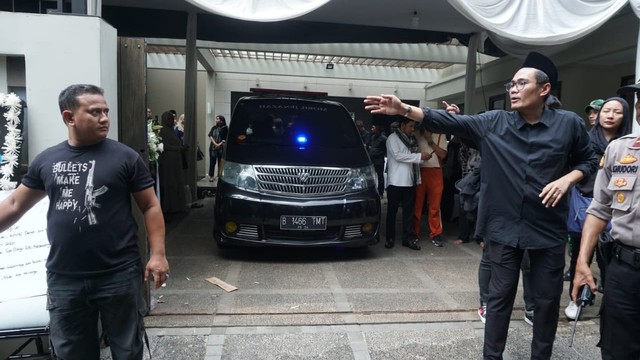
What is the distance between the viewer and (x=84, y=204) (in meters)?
2.13

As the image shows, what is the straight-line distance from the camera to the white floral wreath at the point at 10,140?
2.94 meters

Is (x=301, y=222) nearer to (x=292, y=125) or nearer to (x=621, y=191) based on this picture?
(x=292, y=125)

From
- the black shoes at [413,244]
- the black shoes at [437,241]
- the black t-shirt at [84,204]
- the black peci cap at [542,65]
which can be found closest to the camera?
the black t-shirt at [84,204]

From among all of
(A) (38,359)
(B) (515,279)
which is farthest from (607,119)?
(A) (38,359)

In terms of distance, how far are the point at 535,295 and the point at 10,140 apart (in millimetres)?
3640

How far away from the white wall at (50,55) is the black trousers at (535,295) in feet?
9.90

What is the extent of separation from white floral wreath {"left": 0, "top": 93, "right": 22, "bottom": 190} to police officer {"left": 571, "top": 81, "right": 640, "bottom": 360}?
364cm

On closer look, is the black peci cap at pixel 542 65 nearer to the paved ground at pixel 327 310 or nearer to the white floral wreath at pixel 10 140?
the paved ground at pixel 327 310

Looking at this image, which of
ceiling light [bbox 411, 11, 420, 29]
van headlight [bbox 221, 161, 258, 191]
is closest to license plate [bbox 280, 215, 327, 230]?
van headlight [bbox 221, 161, 258, 191]

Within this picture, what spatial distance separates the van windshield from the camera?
18.6 feet

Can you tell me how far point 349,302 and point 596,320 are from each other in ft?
7.24

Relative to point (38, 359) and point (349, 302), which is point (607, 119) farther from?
point (38, 359)

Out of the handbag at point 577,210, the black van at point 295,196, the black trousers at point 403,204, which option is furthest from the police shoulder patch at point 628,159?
the black trousers at point 403,204

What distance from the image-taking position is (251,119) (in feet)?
19.4
